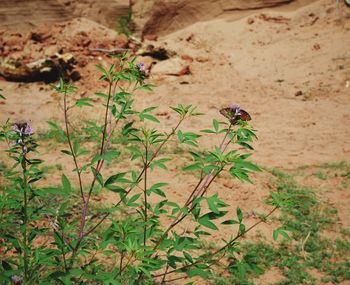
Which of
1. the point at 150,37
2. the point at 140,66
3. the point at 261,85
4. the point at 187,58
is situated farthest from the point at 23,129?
the point at 150,37

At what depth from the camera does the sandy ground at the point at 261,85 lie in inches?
215

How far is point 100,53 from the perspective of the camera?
9062mm

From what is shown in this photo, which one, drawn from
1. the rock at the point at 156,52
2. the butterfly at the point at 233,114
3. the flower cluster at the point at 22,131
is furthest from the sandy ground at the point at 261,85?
the flower cluster at the point at 22,131

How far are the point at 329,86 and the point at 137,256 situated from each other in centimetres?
714

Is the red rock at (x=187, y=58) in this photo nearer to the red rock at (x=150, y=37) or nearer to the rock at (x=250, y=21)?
the red rock at (x=150, y=37)

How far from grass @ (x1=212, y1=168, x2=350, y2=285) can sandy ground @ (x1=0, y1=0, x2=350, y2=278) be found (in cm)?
25

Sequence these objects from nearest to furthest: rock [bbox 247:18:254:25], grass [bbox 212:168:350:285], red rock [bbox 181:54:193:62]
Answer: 1. grass [bbox 212:168:350:285]
2. red rock [bbox 181:54:193:62]
3. rock [bbox 247:18:254:25]

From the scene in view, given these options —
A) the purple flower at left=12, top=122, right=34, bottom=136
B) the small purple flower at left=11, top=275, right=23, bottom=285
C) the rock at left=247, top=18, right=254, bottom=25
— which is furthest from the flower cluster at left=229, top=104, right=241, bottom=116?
the rock at left=247, top=18, right=254, bottom=25

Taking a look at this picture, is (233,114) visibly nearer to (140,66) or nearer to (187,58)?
(140,66)

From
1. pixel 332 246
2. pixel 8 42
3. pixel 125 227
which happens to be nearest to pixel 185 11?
pixel 8 42

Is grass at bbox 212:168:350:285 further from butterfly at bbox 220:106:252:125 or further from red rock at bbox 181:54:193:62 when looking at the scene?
red rock at bbox 181:54:193:62

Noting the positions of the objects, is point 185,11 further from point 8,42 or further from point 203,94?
point 8,42

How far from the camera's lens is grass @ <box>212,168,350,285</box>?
128 inches

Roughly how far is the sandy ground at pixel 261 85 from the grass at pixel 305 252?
9.7 inches
